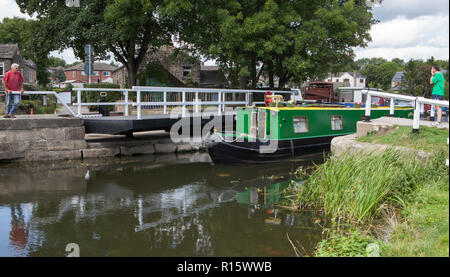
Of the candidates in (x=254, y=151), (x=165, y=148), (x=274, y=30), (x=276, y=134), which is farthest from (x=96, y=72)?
(x=254, y=151)

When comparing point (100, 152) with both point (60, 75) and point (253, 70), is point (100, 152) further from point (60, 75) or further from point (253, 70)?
point (60, 75)

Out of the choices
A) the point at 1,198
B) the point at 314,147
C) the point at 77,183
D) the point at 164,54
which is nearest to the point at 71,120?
the point at 77,183

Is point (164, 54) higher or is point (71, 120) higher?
point (164, 54)

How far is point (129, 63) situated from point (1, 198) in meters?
17.1

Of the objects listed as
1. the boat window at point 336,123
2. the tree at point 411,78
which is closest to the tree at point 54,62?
the boat window at point 336,123

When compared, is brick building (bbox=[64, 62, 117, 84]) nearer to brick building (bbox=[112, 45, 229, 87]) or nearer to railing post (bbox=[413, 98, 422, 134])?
brick building (bbox=[112, 45, 229, 87])

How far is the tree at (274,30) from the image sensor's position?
58.5 feet

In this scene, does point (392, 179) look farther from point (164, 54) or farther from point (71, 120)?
point (164, 54)

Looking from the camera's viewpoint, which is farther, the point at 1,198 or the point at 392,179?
the point at 1,198

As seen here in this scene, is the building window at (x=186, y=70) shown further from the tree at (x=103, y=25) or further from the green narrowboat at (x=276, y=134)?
the green narrowboat at (x=276, y=134)

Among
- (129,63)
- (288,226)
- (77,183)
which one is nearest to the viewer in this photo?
(288,226)

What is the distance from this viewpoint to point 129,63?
81.1 ft

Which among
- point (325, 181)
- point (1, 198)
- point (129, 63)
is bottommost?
point (1, 198)
